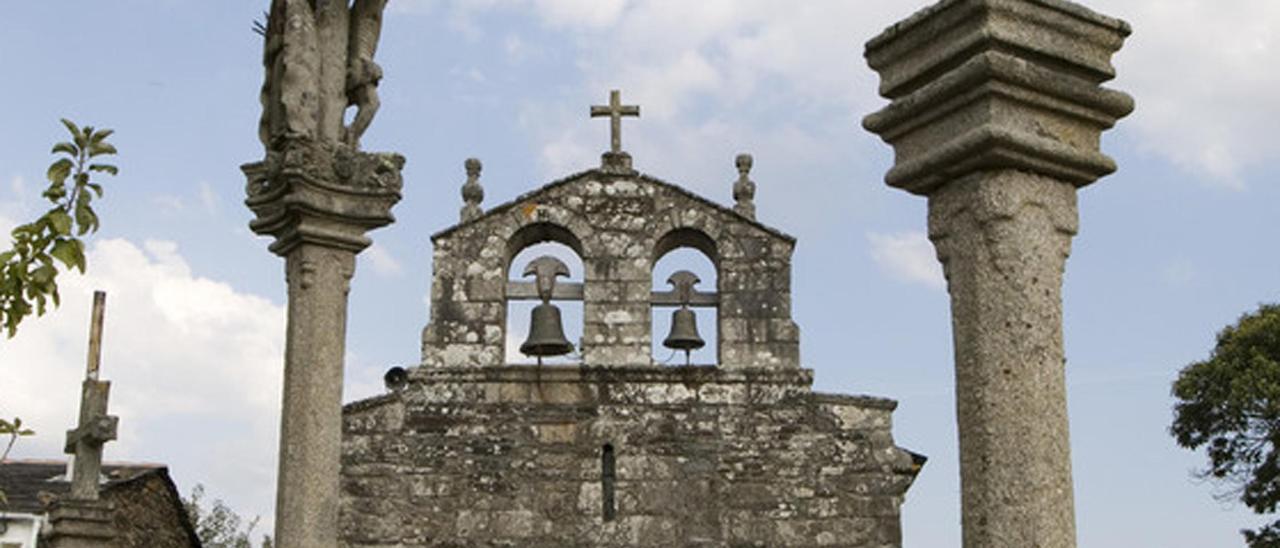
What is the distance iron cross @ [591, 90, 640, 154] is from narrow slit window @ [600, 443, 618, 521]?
7.43 feet

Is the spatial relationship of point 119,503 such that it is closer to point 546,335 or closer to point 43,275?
point 546,335

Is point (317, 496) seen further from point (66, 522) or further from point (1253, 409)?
point (1253, 409)

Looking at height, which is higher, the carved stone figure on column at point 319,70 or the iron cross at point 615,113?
the iron cross at point 615,113

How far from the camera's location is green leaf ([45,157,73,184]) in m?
4.07

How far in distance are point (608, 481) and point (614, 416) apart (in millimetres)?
464

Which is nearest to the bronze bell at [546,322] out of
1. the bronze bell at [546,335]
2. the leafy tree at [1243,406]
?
the bronze bell at [546,335]

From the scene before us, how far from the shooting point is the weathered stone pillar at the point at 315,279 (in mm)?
6246

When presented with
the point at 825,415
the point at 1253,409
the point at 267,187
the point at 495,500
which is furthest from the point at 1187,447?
the point at 267,187

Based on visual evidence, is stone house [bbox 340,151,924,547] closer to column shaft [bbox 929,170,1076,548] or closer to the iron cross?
the iron cross

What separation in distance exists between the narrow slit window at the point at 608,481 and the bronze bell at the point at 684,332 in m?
0.88

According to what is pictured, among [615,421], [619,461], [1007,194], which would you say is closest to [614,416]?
[615,421]

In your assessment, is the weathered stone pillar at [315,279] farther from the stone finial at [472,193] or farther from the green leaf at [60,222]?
the stone finial at [472,193]

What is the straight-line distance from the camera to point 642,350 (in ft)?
36.2

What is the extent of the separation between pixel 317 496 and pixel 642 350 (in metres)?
4.97
